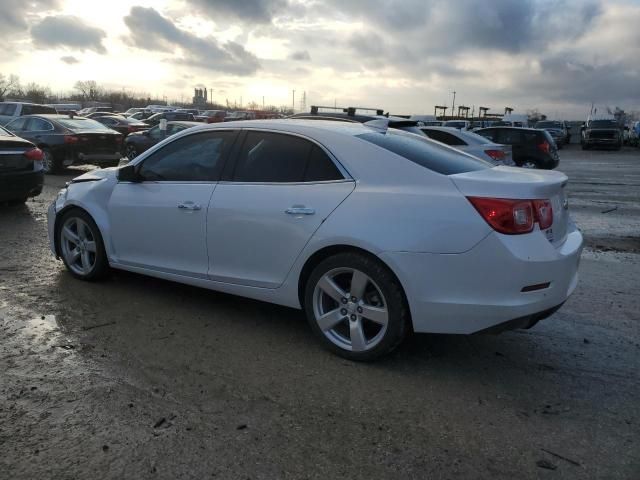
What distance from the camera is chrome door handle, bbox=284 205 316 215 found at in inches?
152

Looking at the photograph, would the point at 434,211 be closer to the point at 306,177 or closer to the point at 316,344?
the point at 306,177

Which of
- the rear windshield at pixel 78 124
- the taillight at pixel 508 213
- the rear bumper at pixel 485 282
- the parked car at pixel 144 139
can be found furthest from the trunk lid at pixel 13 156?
the parked car at pixel 144 139

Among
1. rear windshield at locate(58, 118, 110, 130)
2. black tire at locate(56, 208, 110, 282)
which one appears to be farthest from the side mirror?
rear windshield at locate(58, 118, 110, 130)

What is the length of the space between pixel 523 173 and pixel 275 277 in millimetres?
1903

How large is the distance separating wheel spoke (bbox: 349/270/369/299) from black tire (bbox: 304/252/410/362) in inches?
1.6

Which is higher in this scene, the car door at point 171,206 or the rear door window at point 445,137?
the rear door window at point 445,137

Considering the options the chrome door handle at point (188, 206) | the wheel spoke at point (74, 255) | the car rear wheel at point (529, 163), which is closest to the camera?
the chrome door handle at point (188, 206)

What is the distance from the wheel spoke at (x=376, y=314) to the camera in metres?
3.63

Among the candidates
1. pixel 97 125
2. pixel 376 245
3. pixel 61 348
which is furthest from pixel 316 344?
pixel 97 125

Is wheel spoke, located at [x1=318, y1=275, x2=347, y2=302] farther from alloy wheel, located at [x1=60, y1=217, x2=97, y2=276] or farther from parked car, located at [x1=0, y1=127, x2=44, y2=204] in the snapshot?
parked car, located at [x1=0, y1=127, x2=44, y2=204]

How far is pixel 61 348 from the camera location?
3932 mm

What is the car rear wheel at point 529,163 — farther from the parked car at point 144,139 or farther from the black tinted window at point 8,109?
the black tinted window at point 8,109

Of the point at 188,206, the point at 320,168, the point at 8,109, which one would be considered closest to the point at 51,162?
the point at 8,109

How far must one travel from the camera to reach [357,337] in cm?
378
